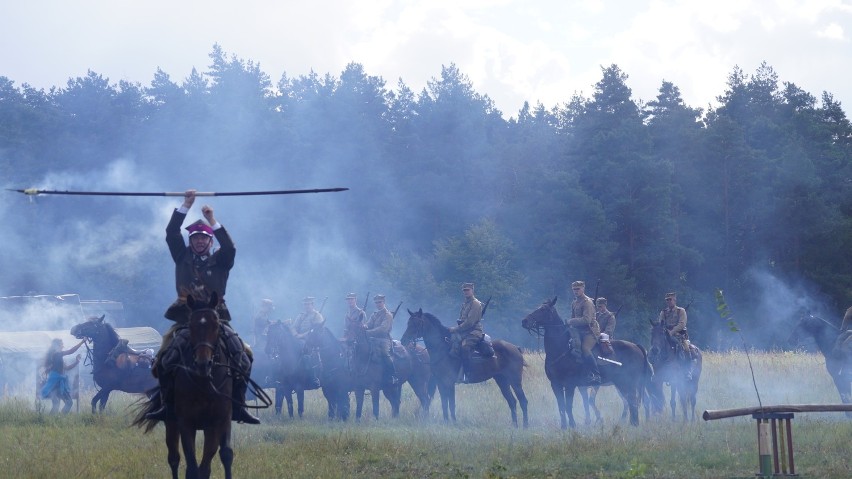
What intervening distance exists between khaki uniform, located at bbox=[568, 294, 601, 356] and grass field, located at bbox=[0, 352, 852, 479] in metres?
1.60

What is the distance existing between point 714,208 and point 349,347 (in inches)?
1474

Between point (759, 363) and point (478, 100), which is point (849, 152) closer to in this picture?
point (478, 100)

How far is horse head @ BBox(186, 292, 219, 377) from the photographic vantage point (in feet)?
32.7

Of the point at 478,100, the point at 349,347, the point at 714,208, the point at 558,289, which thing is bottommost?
the point at 349,347

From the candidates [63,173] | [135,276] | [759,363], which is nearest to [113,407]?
[759,363]

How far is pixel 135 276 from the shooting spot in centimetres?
4472

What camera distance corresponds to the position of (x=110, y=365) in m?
21.1

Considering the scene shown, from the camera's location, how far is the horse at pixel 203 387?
10.1m

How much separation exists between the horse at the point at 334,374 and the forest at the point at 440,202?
72.3ft

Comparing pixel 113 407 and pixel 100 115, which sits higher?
pixel 100 115

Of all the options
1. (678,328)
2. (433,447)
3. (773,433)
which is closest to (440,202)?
(678,328)

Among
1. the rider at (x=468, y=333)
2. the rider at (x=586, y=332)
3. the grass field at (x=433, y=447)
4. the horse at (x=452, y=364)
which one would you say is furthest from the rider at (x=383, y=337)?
the rider at (x=586, y=332)

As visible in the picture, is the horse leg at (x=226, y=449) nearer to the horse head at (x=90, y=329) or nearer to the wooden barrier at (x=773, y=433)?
the wooden barrier at (x=773, y=433)

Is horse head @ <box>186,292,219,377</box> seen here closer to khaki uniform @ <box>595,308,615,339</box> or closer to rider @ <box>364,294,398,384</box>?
rider @ <box>364,294,398,384</box>
